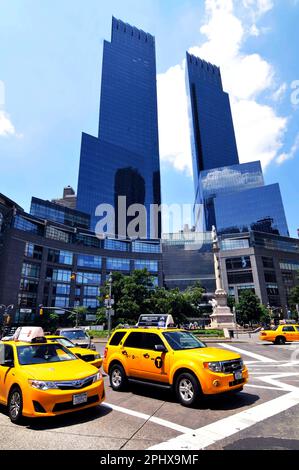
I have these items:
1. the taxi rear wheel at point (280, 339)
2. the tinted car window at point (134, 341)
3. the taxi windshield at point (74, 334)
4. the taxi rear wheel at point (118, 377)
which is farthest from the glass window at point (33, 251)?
the tinted car window at point (134, 341)

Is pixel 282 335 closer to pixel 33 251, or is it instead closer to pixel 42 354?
pixel 42 354

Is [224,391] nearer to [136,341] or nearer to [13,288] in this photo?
[136,341]

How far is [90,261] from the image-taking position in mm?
85750

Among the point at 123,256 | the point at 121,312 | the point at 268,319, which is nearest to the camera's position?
the point at 121,312

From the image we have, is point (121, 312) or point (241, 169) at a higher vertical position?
point (241, 169)

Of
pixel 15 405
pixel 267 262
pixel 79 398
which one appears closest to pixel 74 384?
pixel 79 398

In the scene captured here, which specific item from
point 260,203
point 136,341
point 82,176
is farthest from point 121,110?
point 136,341

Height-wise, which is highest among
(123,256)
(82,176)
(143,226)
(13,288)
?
(82,176)

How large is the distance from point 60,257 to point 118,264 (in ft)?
60.9

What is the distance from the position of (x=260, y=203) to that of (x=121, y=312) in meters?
104

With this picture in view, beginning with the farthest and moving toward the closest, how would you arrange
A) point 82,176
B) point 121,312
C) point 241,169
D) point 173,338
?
1. point 241,169
2. point 82,176
3. point 121,312
4. point 173,338

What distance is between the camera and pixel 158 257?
9519 centimetres

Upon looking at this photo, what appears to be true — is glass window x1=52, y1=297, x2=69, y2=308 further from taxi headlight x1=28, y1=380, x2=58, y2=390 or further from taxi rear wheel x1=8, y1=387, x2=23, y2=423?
taxi headlight x1=28, y1=380, x2=58, y2=390

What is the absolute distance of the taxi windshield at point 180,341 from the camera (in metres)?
7.48
